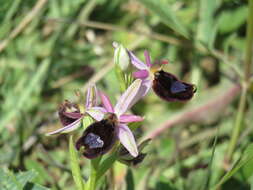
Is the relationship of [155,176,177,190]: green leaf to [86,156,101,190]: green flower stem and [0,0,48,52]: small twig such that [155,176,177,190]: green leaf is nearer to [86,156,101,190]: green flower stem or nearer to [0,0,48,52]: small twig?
[86,156,101,190]: green flower stem

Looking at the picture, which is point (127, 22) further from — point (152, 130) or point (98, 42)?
point (152, 130)

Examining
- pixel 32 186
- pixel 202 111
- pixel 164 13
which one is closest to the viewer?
pixel 32 186

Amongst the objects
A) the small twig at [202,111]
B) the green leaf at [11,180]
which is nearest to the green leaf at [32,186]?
the green leaf at [11,180]

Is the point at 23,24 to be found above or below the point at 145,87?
below

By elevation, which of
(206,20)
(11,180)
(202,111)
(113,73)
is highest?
(11,180)

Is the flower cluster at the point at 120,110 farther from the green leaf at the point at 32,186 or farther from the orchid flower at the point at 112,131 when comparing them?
the green leaf at the point at 32,186

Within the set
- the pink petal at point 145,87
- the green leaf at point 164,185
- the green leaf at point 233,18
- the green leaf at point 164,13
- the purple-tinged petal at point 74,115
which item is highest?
the pink petal at point 145,87

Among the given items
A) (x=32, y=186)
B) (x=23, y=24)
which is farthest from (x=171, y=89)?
(x=23, y=24)

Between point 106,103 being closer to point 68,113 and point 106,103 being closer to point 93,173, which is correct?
point 68,113
